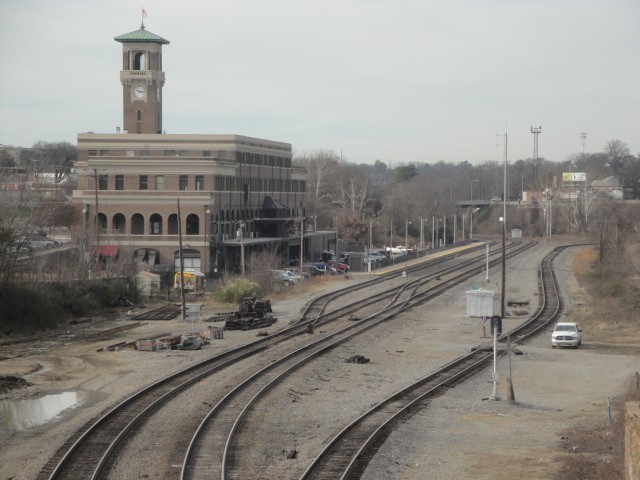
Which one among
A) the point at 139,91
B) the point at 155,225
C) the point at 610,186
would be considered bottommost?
the point at 155,225

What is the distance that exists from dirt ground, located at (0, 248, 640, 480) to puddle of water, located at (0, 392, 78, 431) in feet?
1.06

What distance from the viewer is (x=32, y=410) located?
26.0m

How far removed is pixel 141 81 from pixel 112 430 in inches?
3079

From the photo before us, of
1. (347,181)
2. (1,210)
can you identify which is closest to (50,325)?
(1,210)

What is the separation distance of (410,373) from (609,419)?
9701 millimetres

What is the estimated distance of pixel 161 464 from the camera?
19.2 metres

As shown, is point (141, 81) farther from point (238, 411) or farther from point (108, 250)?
point (238, 411)

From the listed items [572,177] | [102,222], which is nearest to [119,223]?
[102,222]

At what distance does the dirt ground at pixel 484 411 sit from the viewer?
19531mm

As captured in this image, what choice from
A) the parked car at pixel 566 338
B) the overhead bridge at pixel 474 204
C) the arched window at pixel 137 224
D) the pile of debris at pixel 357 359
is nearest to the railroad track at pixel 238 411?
the pile of debris at pixel 357 359

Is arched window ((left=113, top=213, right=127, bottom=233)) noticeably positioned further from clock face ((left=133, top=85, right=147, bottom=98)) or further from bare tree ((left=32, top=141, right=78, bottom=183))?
bare tree ((left=32, top=141, right=78, bottom=183))

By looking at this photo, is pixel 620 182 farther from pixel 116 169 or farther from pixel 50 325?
pixel 50 325

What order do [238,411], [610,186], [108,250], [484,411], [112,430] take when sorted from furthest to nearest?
[610,186], [108,250], [484,411], [238,411], [112,430]

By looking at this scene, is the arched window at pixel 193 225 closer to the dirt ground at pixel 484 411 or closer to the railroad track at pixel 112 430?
the dirt ground at pixel 484 411
